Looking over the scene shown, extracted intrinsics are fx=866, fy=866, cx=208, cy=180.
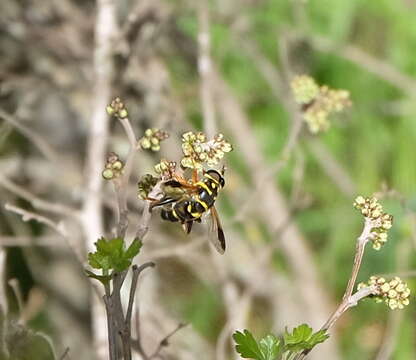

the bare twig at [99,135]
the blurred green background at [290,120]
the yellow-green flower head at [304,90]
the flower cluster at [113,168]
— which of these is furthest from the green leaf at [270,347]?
the blurred green background at [290,120]

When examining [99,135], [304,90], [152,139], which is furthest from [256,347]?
[99,135]

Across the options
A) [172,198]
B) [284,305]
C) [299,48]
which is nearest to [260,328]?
[284,305]

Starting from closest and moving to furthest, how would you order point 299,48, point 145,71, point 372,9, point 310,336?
point 310,336, point 299,48, point 145,71, point 372,9

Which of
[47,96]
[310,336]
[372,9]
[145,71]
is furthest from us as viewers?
[372,9]

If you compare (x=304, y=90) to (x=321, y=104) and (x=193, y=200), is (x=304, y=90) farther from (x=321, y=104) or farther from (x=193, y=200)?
(x=193, y=200)

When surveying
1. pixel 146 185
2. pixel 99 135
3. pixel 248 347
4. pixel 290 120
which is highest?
pixel 290 120

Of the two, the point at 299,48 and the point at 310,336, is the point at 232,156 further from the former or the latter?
the point at 310,336

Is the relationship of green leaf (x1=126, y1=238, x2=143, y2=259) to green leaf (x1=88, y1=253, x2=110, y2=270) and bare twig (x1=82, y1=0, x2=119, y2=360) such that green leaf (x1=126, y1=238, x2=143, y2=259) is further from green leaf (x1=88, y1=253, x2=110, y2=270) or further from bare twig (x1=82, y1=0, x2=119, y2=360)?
bare twig (x1=82, y1=0, x2=119, y2=360)
